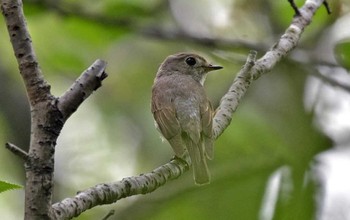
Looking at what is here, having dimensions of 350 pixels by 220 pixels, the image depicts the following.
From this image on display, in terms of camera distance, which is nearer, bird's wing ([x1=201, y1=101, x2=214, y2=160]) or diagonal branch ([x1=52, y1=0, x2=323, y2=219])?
diagonal branch ([x1=52, y1=0, x2=323, y2=219])

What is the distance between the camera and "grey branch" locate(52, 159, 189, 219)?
3075mm

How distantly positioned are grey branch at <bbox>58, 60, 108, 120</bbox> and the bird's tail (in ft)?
7.44

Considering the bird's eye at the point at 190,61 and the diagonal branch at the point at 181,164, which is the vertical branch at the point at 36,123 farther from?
the bird's eye at the point at 190,61

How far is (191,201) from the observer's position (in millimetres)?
6215

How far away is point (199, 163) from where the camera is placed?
525 cm

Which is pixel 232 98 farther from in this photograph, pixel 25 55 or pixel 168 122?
pixel 25 55

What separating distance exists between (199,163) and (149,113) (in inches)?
142

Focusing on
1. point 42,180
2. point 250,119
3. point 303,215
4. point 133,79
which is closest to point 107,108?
point 133,79

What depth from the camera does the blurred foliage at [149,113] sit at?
20.0ft

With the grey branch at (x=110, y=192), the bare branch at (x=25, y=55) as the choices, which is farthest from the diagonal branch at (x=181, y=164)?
the bare branch at (x=25, y=55)

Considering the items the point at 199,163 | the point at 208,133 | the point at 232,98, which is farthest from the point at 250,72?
the point at 199,163

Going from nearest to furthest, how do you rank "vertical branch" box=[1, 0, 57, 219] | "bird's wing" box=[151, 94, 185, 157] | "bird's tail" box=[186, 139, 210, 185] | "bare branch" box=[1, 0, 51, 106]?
1. "vertical branch" box=[1, 0, 57, 219]
2. "bare branch" box=[1, 0, 51, 106]
3. "bird's tail" box=[186, 139, 210, 185]
4. "bird's wing" box=[151, 94, 185, 157]

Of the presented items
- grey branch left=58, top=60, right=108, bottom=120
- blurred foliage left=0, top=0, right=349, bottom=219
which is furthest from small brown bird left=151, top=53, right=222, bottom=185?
grey branch left=58, top=60, right=108, bottom=120

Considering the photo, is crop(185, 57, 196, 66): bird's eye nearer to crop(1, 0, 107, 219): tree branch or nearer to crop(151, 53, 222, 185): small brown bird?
crop(151, 53, 222, 185): small brown bird
